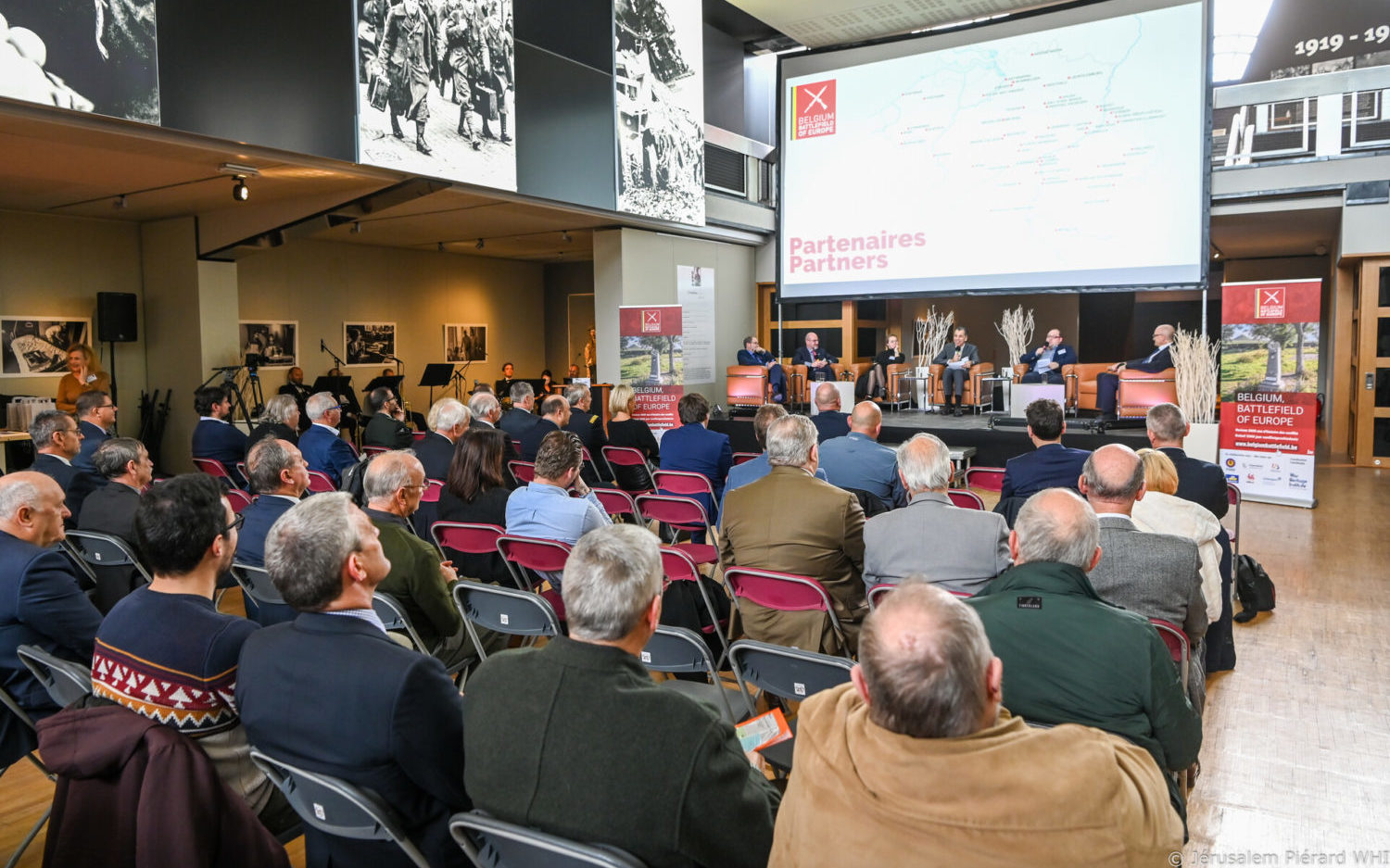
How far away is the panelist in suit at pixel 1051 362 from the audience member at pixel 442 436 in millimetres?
8007

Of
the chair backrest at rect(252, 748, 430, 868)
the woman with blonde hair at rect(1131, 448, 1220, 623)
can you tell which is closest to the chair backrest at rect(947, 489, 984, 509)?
the woman with blonde hair at rect(1131, 448, 1220, 623)

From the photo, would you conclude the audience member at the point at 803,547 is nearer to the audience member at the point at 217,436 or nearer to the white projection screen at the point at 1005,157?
the audience member at the point at 217,436

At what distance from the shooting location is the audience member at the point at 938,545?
300 cm

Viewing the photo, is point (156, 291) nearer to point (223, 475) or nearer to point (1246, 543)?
point (223, 475)

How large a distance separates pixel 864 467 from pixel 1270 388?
211 inches

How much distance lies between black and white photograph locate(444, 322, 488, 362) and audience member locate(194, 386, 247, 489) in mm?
8917

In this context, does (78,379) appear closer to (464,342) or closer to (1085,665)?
(464,342)

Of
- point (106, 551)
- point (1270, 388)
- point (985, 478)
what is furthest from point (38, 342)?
point (1270, 388)

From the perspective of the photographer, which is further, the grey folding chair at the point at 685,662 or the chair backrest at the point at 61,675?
the grey folding chair at the point at 685,662

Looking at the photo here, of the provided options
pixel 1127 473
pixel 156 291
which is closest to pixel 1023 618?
pixel 1127 473

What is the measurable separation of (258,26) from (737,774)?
7.19 m

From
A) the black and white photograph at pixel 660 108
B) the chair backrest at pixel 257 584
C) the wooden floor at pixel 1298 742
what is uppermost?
the black and white photograph at pixel 660 108

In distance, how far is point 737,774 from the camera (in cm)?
156

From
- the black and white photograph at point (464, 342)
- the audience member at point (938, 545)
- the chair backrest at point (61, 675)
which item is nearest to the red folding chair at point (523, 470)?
the audience member at point (938, 545)
